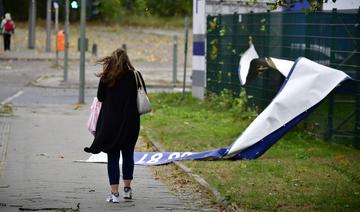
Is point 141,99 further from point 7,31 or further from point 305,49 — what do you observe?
point 7,31

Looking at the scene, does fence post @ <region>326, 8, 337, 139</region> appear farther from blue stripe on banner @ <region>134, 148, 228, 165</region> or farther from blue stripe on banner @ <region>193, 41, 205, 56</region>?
blue stripe on banner @ <region>193, 41, 205, 56</region>

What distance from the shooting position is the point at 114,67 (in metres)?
9.98

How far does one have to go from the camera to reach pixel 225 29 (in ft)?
74.1

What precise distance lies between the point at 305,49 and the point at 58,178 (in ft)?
20.6

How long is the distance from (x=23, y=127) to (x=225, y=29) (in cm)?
643

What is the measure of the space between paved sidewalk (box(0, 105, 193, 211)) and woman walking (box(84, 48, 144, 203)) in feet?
1.46

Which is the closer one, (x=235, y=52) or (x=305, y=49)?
(x=305, y=49)

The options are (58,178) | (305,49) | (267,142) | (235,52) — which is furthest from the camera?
(235,52)

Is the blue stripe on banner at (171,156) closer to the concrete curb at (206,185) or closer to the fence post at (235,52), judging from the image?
the concrete curb at (206,185)

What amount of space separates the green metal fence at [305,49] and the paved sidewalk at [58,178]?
3.71 m

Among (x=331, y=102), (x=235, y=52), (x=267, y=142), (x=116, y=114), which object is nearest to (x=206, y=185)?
(x=116, y=114)

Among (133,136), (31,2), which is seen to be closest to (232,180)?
(133,136)

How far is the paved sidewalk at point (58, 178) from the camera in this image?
987 cm

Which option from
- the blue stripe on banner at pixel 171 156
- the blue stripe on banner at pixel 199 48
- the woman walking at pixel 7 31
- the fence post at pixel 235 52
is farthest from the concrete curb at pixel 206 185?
the woman walking at pixel 7 31
